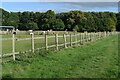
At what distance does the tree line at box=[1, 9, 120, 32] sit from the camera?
13875 cm

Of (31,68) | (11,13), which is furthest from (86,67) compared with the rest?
(11,13)

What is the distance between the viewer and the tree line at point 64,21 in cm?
13875

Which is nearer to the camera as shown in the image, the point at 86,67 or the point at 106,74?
the point at 106,74

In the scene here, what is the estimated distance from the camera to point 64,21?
152m

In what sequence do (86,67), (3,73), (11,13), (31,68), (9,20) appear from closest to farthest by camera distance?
1. (3,73)
2. (31,68)
3. (86,67)
4. (9,20)
5. (11,13)

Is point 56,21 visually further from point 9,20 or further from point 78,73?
point 78,73

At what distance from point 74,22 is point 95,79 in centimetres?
13349

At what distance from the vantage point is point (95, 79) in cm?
977

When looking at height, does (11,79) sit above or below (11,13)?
below

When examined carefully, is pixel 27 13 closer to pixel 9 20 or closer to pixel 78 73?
pixel 9 20

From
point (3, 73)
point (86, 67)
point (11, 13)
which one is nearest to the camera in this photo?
point (3, 73)

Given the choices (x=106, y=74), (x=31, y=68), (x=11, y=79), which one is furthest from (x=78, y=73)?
(x=11, y=79)

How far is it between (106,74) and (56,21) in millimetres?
132495

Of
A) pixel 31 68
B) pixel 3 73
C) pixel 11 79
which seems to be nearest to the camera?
pixel 11 79
